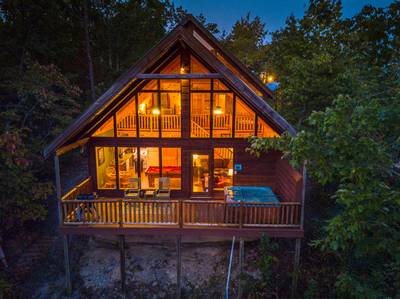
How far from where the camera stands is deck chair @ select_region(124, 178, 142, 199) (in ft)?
37.0

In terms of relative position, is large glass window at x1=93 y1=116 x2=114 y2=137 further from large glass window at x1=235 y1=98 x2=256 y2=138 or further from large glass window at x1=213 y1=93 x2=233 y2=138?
large glass window at x1=235 y1=98 x2=256 y2=138

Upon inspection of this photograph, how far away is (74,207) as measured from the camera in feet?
31.5

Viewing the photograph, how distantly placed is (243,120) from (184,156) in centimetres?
303

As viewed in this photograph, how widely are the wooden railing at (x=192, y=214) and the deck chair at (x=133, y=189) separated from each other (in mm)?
1703

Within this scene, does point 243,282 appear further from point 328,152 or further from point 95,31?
point 95,31

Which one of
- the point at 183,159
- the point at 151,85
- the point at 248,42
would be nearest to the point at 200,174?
the point at 183,159

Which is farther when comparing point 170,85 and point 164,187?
point 164,187

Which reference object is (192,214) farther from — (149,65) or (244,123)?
(149,65)

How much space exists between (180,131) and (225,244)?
5542 millimetres

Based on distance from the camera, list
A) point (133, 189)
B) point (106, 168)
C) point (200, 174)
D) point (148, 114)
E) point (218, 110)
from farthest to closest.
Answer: point (106, 168)
point (200, 174)
point (133, 189)
point (148, 114)
point (218, 110)

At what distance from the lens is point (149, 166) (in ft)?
40.5

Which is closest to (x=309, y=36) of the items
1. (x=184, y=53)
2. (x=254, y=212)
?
(x=184, y=53)

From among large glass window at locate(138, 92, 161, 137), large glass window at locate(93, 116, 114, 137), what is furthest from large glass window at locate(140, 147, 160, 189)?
large glass window at locate(93, 116, 114, 137)

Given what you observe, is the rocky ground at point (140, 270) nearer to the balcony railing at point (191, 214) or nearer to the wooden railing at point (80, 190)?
the wooden railing at point (80, 190)
